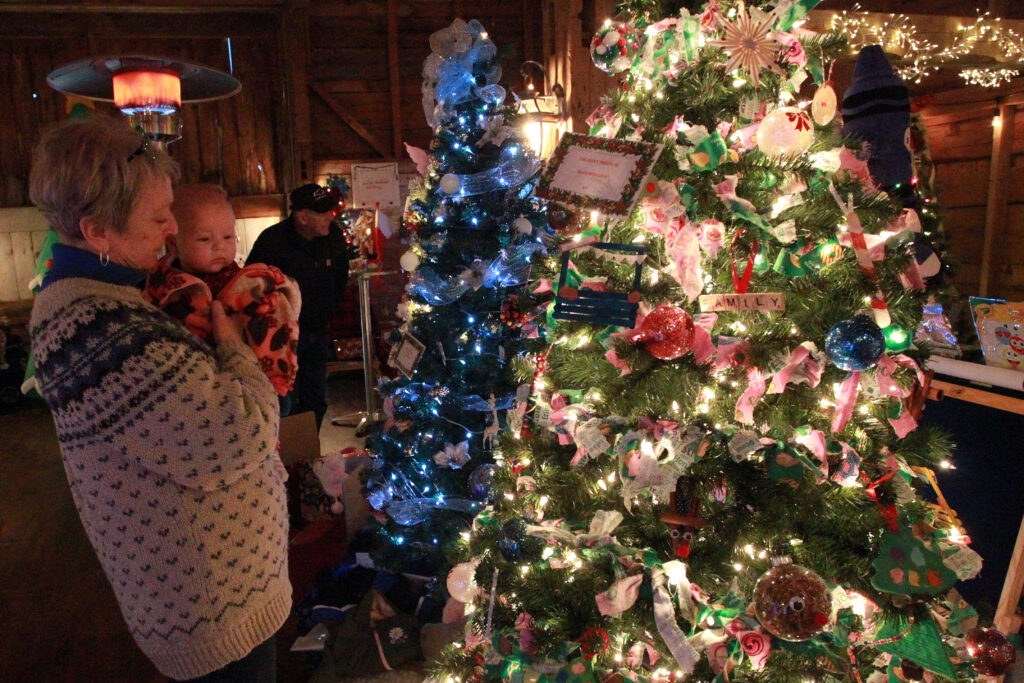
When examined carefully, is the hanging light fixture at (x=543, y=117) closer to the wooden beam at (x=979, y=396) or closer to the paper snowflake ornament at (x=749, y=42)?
the paper snowflake ornament at (x=749, y=42)

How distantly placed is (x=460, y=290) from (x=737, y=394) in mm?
1438

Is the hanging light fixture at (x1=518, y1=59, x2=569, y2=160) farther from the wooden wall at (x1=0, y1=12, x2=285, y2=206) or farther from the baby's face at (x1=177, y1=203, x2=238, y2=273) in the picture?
the wooden wall at (x1=0, y1=12, x2=285, y2=206)

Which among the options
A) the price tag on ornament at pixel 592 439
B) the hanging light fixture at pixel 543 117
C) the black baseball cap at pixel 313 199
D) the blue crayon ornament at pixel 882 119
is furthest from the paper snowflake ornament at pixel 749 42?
the black baseball cap at pixel 313 199

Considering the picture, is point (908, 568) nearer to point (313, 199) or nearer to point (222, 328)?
point (222, 328)

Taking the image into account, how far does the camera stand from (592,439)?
1.51 m

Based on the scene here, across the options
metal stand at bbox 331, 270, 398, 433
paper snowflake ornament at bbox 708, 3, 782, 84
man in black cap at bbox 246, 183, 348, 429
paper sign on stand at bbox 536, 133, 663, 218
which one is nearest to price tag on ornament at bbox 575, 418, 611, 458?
paper sign on stand at bbox 536, 133, 663, 218

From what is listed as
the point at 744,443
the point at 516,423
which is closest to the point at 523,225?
the point at 516,423

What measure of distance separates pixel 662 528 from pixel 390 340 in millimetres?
1768

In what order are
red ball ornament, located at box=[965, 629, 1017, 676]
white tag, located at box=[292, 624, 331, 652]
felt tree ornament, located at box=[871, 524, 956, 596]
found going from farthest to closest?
white tag, located at box=[292, 624, 331, 652] → red ball ornament, located at box=[965, 629, 1017, 676] → felt tree ornament, located at box=[871, 524, 956, 596]

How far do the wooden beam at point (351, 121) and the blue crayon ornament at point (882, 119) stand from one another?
546 centimetres

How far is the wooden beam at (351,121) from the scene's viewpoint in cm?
653

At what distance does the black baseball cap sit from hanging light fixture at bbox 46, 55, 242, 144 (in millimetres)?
697

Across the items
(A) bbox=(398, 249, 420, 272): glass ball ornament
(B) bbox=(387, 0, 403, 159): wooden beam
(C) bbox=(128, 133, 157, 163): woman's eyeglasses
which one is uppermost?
(B) bbox=(387, 0, 403, 159): wooden beam

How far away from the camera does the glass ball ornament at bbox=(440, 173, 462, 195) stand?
103 inches
